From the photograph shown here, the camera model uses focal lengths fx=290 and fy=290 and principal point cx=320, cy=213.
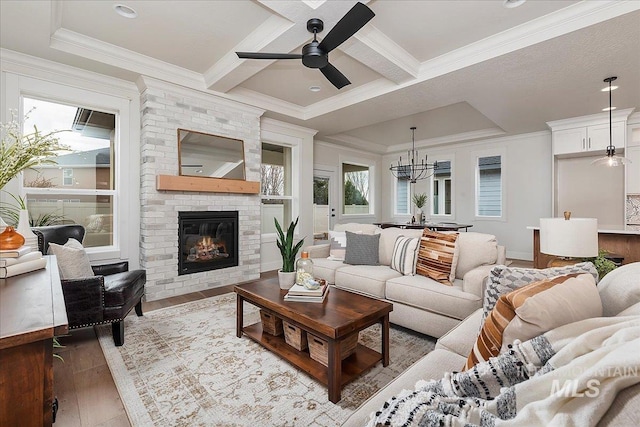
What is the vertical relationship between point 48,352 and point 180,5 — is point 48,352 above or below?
below

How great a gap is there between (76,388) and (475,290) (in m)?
2.80

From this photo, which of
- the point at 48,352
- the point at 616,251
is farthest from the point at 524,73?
the point at 48,352

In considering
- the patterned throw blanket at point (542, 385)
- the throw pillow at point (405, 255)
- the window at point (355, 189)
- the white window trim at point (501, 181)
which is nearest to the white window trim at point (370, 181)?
the window at point (355, 189)

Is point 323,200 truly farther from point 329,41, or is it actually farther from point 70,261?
point 70,261

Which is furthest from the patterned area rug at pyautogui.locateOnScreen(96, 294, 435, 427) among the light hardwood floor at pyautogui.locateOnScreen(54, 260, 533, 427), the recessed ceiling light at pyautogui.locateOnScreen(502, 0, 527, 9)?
the recessed ceiling light at pyautogui.locateOnScreen(502, 0, 527, 9)

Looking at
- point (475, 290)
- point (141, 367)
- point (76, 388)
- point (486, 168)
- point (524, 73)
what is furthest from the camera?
point (486, 168)

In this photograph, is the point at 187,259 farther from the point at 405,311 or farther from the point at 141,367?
the point at 405,311

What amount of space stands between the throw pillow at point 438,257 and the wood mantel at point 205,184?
269cm

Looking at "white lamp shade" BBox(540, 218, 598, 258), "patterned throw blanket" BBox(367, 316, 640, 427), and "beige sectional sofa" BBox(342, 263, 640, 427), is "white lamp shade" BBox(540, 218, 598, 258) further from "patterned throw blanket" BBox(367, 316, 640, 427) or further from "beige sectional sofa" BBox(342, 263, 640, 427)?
"patterned throw blanket" BBox(367, 316, 640, 427)

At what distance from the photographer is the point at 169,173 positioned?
3.77 m

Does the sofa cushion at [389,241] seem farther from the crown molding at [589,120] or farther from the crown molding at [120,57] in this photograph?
the crown molding at [589,120]

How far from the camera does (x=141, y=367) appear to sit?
2.05m

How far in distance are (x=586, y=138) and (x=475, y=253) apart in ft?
13.6

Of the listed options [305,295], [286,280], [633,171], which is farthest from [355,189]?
[305,295]
